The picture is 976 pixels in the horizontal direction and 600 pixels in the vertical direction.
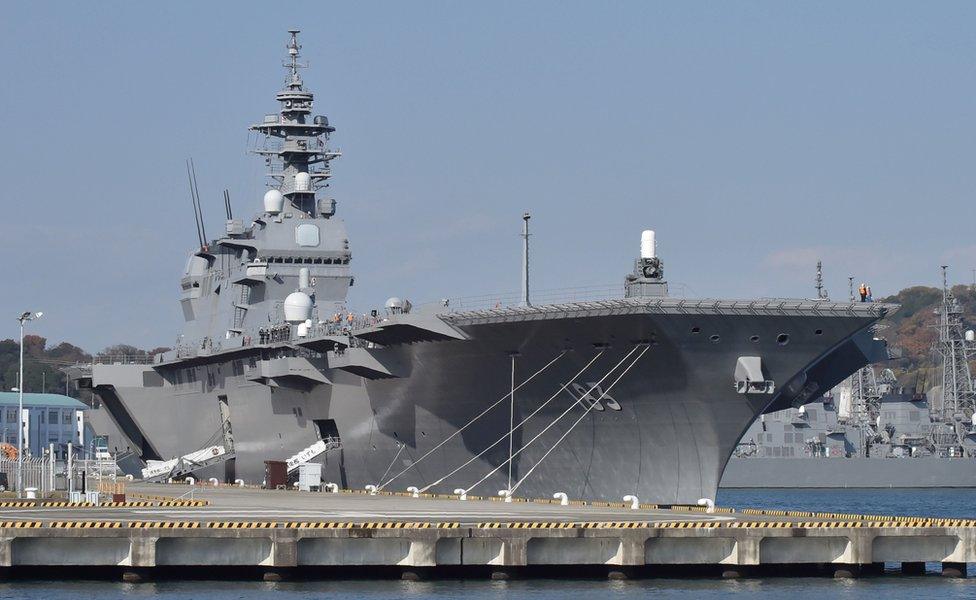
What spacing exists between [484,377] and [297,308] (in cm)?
808

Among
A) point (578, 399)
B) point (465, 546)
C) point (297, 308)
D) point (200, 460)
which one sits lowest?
point (465, 546)

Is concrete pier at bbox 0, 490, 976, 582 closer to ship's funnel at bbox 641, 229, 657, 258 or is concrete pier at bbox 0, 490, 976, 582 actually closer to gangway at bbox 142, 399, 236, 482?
ship's funnel at bbox 641, 229, 657, 258

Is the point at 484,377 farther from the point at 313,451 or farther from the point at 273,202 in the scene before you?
the point at 273,202

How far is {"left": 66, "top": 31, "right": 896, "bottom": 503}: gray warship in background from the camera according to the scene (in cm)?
2903

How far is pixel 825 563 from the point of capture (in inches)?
885

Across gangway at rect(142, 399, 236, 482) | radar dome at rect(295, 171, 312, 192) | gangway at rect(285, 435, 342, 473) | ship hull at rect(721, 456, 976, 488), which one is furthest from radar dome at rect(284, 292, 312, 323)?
ship hull at rect(721, 456, 976, 488)

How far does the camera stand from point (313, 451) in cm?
3756

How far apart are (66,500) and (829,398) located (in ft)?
213

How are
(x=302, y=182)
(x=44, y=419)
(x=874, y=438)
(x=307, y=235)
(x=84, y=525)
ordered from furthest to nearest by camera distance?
(x=44, y=419)
(x=874, y=438)
(x=302, y=182)
(x=307, y=235)
(x=84, y=525)

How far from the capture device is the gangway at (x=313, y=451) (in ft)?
123

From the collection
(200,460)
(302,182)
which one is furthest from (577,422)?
(302,182)

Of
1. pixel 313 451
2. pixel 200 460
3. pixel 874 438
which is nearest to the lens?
pixel 313 451

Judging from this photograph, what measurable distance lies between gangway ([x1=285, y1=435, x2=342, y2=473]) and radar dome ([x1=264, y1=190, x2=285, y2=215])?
851 centimetres

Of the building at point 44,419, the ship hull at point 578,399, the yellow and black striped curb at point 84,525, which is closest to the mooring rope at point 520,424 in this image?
the ship hull at point 578,399
